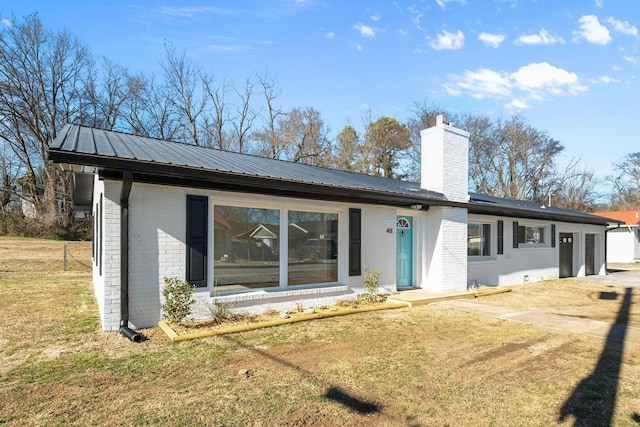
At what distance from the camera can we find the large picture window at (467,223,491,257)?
12.6 metres

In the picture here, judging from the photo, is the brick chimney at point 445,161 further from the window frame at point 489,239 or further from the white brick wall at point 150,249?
the white brick wall at point 150,249

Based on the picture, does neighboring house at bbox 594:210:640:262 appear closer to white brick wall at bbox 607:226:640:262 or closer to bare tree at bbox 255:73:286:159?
white brick wall at bbox 607:226:640:262

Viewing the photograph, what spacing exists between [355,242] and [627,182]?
48.4m

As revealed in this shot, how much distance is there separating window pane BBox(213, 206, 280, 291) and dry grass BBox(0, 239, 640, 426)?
1.50 metres

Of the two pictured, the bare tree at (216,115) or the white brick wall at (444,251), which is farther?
the bare tree at (216,115)

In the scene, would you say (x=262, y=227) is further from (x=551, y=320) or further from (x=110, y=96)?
(x=110, y=96)

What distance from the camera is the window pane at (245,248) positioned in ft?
24.2

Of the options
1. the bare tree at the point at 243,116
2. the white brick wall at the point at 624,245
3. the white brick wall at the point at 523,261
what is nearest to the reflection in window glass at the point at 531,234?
the white brick wall at the point at 523,261

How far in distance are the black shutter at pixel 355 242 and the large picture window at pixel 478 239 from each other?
5.16m

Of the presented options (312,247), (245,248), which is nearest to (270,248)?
(245,248)

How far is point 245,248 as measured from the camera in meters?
7.73

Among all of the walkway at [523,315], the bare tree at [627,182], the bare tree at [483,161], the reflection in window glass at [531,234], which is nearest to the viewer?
the walkway at [523,315]

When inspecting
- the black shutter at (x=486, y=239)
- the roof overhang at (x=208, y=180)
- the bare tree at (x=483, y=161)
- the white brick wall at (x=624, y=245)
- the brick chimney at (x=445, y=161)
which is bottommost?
the white brick wall at (x=624, y=245)

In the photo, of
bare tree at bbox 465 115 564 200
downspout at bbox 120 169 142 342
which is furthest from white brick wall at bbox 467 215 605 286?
bare tree at bbox 465 115 564 200
